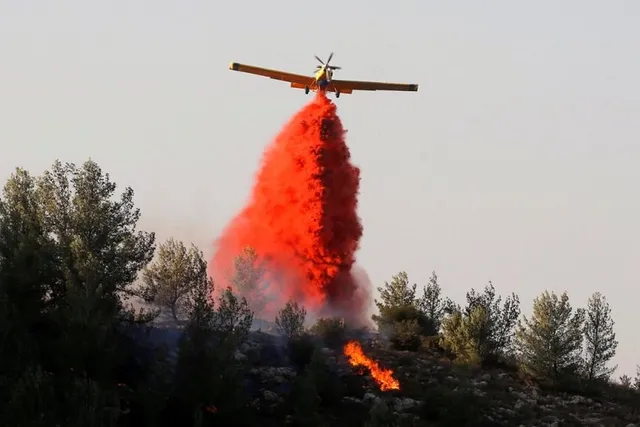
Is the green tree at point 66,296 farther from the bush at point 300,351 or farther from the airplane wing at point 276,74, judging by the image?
the airplane wing at point 276,74

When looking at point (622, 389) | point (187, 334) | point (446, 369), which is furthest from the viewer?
point (622, 389)

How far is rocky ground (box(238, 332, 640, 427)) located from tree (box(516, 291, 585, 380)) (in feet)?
6.34

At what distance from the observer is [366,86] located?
9231 centimetres

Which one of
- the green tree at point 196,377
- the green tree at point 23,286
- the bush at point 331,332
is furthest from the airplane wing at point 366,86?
the green tree at point 196,377

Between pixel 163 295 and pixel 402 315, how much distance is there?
88.0 feet

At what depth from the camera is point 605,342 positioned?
7881 centimetres

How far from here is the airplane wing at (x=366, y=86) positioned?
3563 inches

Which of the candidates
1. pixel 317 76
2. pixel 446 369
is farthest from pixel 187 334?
pixel 317 76

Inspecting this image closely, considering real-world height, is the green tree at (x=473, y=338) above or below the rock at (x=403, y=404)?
above

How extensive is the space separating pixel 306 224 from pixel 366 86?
15.8 meters

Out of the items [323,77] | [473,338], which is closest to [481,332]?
[473,338]

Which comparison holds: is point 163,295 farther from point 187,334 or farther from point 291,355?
point 187,334

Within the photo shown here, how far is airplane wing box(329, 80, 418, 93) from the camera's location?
297 ft

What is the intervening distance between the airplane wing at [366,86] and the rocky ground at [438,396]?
88.2ft
